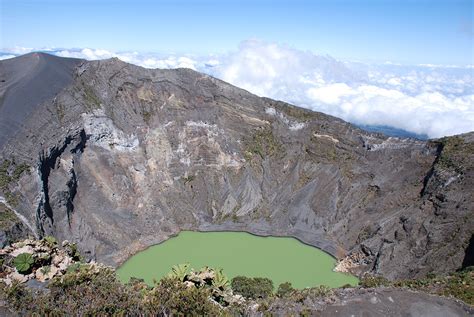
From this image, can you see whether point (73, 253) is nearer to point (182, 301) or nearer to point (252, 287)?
point (252, 287)

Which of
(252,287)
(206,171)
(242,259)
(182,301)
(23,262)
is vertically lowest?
(242,259)

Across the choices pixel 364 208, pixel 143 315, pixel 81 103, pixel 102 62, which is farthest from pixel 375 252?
pixel 102 62

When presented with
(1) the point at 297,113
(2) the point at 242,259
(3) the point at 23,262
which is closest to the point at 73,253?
(3) the point at 23,262

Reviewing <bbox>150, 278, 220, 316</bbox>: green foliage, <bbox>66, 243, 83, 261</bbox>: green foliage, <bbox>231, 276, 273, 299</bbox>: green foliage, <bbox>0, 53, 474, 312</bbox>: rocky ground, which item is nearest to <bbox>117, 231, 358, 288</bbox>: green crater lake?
<bbox>0, 53, 474, 312</bbox>: rocky ground

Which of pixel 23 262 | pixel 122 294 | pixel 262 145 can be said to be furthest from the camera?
pixel 262 145

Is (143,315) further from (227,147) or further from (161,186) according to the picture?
(227,147)

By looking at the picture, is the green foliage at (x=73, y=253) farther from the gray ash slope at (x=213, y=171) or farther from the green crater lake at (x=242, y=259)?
the green crater lake at (x=242, y=259)
